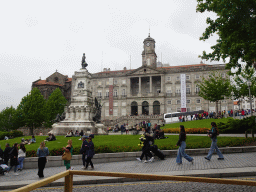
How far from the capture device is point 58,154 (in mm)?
13648

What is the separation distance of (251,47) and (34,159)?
14.7 metres

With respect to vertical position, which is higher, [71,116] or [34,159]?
[71,116]

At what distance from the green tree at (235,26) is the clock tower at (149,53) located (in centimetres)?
5440

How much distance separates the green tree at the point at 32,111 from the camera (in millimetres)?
45344

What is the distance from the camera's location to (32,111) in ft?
151

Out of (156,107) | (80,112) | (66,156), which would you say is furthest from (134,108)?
(66,156)

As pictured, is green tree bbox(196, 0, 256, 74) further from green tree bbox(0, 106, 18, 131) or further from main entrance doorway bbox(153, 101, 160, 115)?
green tree bbox(0, 106, 18, 131)

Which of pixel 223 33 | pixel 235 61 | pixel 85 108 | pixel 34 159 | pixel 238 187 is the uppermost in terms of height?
pixel 223 33

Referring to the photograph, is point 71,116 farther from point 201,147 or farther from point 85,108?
point 201,147

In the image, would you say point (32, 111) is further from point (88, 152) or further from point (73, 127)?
point (88, 152)

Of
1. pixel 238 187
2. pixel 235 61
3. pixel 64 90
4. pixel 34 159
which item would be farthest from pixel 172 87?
pixel 238 187

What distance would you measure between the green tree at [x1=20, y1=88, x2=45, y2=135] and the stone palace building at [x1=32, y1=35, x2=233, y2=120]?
19203 millimetres

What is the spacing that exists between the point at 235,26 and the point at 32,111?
43408 millimetres

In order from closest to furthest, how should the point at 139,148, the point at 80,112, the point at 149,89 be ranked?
1. the point at 139,148
2. the point at 80,112
3. the point at 149,89
